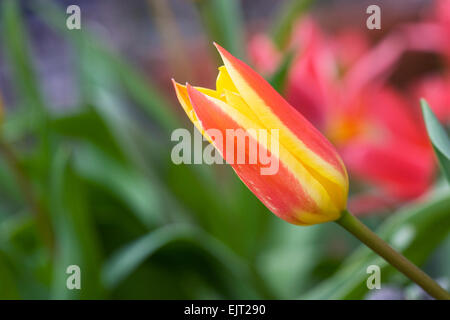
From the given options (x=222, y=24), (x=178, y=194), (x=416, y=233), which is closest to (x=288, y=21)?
(x=222, y=24)

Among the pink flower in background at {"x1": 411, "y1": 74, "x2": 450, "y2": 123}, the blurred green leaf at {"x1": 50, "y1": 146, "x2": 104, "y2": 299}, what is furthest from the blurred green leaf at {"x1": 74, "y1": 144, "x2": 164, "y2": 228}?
the pink flower in background at {"x1": 411, "y1": 74, "x2": 450, "y2": 123}

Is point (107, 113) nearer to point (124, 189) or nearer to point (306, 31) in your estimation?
point (124, 189)

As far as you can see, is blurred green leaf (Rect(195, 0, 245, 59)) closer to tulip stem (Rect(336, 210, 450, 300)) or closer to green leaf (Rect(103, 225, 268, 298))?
green leaf (Rect(103, 225, 268, 298))

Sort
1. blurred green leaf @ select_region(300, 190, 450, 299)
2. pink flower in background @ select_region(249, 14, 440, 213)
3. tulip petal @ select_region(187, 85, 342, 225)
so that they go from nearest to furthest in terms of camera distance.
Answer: tulip petal @ select_region(187, 85, 342, 225), blurred green leaf @ select_region(300, 190, 450, 299), pink flower in background @ select_region(249, 14, 440, 213)

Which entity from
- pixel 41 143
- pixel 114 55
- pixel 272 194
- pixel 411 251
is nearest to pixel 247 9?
pixel 114 55

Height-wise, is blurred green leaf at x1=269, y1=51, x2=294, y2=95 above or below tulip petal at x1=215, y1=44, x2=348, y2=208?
above

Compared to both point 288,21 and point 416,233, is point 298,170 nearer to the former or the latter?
point 416,233

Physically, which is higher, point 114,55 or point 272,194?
point 114,55
